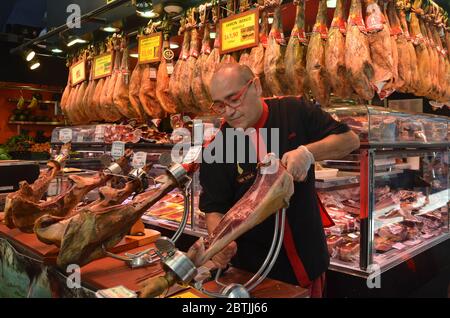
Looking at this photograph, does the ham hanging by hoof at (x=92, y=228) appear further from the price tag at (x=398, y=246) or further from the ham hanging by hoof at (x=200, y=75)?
the ham hanging by hoof at (x=200, y=75)

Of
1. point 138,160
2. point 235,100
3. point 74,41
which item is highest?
point 74,41

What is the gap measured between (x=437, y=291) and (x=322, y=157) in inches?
88.5

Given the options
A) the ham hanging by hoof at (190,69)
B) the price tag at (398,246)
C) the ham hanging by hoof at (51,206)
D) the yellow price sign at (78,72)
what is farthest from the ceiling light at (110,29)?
the price tag at (398,246)

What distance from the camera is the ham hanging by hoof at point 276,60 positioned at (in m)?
3.30

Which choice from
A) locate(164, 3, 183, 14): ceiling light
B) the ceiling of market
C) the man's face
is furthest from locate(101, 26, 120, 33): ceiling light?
the man's face

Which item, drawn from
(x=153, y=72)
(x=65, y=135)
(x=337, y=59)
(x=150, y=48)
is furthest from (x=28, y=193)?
(x=65, y=135)

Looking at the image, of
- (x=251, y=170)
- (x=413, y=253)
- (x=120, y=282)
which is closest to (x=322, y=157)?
(x=251, y=170)

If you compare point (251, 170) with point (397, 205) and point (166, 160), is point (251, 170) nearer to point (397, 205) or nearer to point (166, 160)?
point (166, 160)

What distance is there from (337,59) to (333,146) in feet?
4.09

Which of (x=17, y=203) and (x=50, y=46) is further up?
(x=50, y=46)

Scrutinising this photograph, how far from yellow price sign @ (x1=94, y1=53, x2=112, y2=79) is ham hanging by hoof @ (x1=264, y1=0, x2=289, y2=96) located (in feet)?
8.69

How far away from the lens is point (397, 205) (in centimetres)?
311

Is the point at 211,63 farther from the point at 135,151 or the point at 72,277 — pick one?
the point at 72,277

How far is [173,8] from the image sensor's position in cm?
454
